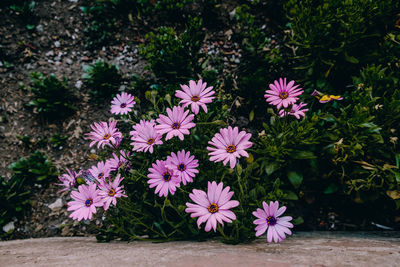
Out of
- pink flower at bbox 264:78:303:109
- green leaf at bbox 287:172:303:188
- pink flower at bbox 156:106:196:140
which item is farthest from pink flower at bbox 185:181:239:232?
green leaf at bbox 287:172:303:188

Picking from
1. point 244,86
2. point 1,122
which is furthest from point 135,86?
point 1,122

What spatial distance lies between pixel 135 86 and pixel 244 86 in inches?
42.1

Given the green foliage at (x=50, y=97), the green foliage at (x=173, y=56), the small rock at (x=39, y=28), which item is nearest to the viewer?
the green foliage at (x=173, y=56)

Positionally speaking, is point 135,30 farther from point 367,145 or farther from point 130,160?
point 367,145

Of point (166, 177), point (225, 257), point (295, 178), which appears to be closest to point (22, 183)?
point (166, 177)

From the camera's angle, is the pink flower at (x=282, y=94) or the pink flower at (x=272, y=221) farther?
the pink flower at (x=282, y=94)

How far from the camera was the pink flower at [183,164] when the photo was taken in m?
1.47

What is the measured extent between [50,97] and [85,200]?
1.55 m

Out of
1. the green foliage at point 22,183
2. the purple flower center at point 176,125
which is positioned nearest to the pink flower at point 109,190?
the purple flower center at point 176,125

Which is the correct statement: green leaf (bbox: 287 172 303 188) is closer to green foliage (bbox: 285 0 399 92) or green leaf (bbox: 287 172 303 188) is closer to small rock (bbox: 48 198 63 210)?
green foliage (bbox: 285 0 399 92)

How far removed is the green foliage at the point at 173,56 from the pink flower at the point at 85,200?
1.32 meters

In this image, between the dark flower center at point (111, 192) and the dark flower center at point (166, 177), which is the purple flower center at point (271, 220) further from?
the dark flower center at point (111, 192)

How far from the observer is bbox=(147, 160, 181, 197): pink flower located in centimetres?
147

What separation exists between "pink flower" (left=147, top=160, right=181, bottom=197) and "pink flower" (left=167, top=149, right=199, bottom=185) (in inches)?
1.2
